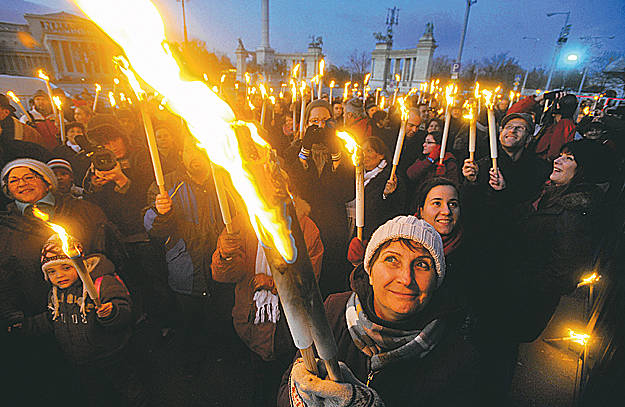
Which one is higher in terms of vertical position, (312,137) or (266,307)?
(312,137)

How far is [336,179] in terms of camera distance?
12.4ft

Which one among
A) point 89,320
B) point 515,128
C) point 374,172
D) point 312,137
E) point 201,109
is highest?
point 201,109

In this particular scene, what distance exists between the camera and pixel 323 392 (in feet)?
3.01

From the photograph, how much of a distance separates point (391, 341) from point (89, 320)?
86.8 inches

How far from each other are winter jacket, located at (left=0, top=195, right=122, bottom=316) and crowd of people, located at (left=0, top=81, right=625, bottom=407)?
11 mm

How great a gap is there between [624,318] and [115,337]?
391 cm

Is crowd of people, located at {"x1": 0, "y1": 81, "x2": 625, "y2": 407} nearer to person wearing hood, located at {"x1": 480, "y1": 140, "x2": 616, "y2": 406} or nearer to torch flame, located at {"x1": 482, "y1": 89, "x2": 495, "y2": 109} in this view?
person wearing hood, located at {"x1": 480, "y1": 140, "x2": 616, "y2": 406}

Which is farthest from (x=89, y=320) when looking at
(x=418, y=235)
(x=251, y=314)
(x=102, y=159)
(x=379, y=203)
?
(x=379, y=203)

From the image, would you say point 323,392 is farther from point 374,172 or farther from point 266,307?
point 374,172

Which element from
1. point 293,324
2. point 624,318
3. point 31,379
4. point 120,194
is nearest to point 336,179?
point 120,194

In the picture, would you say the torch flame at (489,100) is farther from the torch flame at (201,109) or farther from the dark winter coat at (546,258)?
the torch flame at (201,109)

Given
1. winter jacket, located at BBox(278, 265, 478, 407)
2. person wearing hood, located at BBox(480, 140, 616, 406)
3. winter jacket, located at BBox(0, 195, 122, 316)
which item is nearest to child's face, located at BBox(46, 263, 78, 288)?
winter jacket, located at BBox(0, 195, 122, 316)

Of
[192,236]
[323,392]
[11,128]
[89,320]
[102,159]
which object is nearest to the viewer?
[323,392]

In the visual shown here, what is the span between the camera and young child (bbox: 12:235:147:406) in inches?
80.2
